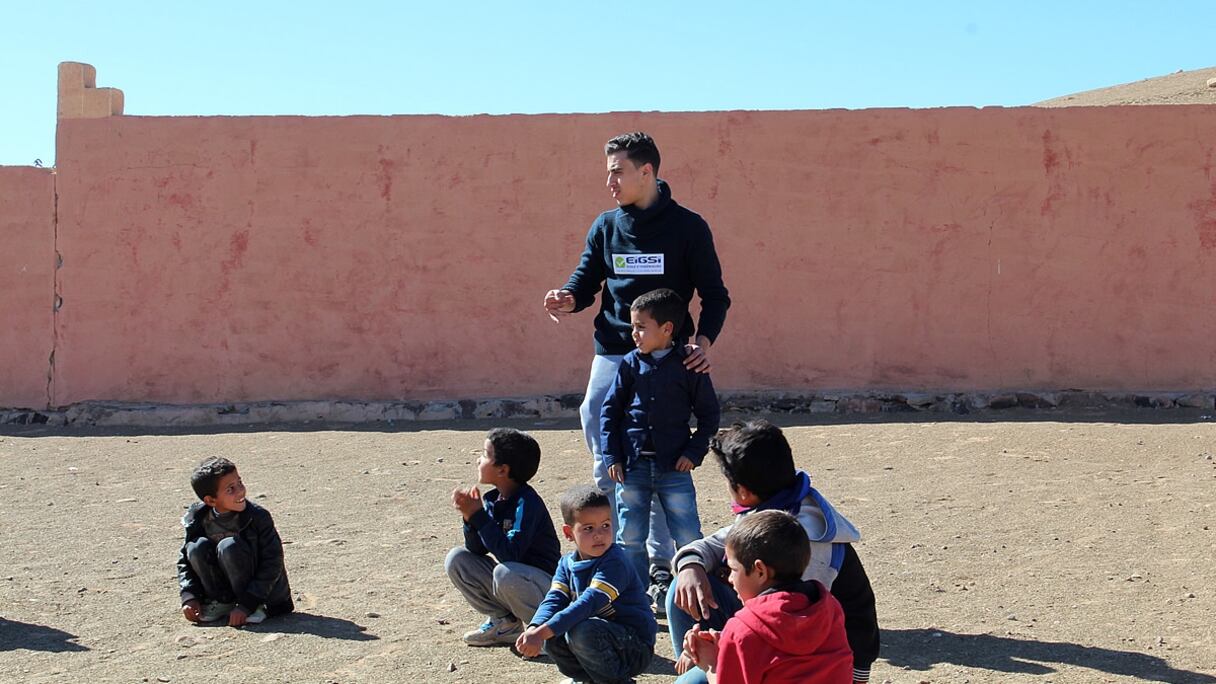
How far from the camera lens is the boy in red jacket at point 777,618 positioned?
3035 millimetres

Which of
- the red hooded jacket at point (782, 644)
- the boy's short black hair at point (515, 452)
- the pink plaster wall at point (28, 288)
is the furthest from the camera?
the pink plaster wall at point (28, 288)

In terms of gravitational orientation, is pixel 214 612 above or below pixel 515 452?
below

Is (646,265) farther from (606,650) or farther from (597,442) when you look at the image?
(606,650)

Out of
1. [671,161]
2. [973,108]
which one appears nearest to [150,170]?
[671,161]

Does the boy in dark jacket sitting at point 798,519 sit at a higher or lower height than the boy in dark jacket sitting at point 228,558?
higher

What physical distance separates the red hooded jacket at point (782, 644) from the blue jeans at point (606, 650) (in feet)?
2.62

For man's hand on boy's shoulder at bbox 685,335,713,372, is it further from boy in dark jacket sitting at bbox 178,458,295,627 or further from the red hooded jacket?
the red hooded jacket

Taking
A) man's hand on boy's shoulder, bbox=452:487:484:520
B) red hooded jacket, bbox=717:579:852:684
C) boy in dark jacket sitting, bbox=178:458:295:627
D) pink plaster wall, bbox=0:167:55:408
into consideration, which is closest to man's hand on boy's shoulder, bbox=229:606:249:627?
boy in dark jacket sitting, bbox=178:458:295:627

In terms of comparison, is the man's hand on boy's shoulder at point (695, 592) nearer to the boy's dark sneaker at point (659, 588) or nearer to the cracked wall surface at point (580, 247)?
the boy's dark sneaker at point (659, 588)

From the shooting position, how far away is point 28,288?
1110cm

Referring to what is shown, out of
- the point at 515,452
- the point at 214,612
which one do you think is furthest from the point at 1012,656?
the point at 214,612

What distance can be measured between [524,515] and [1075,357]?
7.07 meters

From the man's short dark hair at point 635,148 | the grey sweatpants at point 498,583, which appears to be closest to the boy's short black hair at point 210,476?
the grey sweatpants at point 498,583

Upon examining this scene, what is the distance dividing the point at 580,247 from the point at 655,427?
609 centimetres
